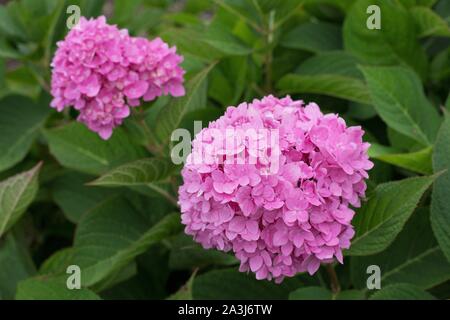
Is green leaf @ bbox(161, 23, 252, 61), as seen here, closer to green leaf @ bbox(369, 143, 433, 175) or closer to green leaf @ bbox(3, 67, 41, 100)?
green leaf @ bbox(369, 143, 433, 175)

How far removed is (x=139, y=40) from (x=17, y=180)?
39 cm

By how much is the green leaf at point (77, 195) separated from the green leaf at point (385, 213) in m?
0.73

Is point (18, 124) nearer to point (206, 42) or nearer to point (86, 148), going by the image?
point (86, 148)

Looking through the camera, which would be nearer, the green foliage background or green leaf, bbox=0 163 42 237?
the green foliage background

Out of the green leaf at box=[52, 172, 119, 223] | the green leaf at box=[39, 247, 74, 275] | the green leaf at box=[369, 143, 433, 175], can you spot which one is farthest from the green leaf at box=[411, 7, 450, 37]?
the green leaf at box=[39, 247, 74, 275]

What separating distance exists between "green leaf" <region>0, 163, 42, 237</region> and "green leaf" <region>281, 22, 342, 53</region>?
0.73m

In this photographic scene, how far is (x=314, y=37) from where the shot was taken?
1794 mm

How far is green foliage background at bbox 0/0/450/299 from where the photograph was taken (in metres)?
1.26

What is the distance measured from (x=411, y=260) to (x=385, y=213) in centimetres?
28

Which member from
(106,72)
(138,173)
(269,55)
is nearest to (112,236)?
(138,173)

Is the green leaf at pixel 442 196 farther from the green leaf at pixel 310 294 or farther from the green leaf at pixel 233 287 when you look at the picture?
the green leaf at pixel 233 287

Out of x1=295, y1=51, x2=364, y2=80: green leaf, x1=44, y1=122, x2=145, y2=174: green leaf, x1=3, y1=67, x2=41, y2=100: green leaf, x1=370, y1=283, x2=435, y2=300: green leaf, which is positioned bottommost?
x1=370, y1=283, x2=435, y2=300: green leaf

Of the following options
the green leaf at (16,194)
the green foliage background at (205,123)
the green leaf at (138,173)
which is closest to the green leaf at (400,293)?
the green foliage background at (205,123)

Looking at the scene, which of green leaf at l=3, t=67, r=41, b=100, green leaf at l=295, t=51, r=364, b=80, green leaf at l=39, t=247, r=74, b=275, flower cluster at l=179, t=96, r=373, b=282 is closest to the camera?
flower cluster at l=179, t=96, r=373, b=282
